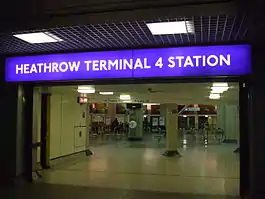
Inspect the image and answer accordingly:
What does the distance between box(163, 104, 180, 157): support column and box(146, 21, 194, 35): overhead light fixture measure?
922 centimetres

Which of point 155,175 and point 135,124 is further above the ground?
point 135,124

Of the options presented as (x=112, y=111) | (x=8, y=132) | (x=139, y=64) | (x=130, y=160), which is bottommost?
(x=130, y=160)

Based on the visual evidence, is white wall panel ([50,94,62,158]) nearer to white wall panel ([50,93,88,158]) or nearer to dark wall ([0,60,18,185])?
white wall panel ([50,93,88,158])

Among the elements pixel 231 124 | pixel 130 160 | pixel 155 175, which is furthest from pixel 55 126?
pixel 231 124

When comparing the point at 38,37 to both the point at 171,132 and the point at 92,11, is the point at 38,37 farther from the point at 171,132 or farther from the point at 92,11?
the point at 171,132

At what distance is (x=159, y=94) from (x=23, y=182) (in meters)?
6.93

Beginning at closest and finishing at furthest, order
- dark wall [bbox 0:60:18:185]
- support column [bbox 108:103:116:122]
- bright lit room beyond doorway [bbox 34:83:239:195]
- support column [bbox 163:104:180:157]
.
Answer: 1. dark wall [bbox 0:60:18:185]
2. bright lit room beyond doorway [bbox 34:83:239:195]
3. support column [bbox 163:104:180:157]
4. support column [bbox 108:103:116:122]

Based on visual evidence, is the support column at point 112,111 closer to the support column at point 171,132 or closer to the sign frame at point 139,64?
the support column at point 171,132

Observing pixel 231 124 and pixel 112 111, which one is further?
pixel 112 111

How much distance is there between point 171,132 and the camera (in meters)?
14.0

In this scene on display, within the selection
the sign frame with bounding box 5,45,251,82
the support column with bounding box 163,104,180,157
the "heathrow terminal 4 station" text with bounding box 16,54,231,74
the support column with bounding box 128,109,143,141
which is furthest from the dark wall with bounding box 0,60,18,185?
the support column with bounding box 128,109,143,141

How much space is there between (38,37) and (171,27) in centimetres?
200

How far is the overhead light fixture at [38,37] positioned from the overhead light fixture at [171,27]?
4.86 feet

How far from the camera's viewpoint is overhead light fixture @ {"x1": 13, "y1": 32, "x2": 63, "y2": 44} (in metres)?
4.94
